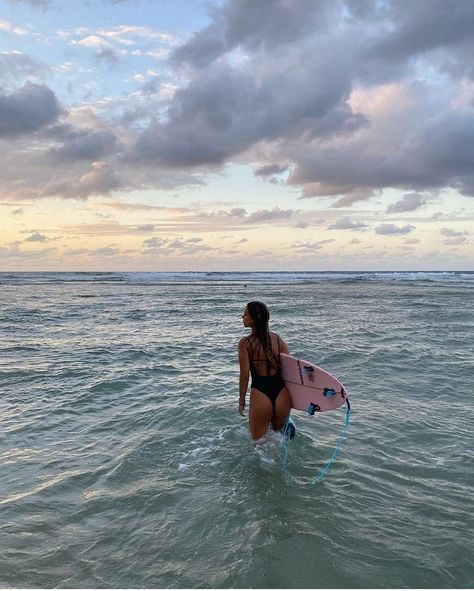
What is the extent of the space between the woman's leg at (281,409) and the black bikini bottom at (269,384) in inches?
2.8

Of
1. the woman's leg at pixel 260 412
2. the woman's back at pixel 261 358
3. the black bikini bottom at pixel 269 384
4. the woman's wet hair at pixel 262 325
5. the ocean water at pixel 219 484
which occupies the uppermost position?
the woman's wet hair at pixel 262 325

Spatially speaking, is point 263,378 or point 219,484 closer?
point 219,484

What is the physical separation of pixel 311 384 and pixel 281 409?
23.0 inches

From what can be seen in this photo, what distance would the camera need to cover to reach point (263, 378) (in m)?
6.41

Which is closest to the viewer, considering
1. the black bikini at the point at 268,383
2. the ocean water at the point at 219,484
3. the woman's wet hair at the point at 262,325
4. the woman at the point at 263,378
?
the ocean water at the point at 219,484

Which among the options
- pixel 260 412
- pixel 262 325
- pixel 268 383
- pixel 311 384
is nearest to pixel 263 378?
pixel 268 383

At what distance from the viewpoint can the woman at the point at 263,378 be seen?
6.29 m

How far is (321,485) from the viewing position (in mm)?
5668

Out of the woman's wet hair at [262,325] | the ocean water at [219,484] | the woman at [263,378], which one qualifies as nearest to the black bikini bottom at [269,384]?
the woman at [263,378]

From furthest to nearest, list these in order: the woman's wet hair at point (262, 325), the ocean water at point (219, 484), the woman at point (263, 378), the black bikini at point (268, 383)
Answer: the black bikini at point (268, 383), the woman at point (263, 378), the woman's wet hair at point (262, 325), the ocean water at point (219, 484)

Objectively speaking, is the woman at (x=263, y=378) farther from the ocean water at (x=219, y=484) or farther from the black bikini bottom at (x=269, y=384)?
the ocean water at (x=219, y=484)

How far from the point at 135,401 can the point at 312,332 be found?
11562 mm

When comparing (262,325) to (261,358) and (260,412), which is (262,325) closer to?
(261,358)

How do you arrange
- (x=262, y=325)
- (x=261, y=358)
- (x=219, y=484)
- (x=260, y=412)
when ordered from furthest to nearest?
1. (x=260, y=412)
2. (x=261, y=358)
3. (x=262, y=325)
4. (x=219, y=484)
